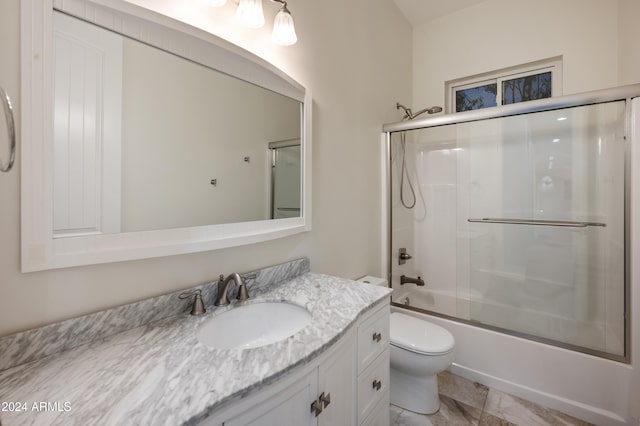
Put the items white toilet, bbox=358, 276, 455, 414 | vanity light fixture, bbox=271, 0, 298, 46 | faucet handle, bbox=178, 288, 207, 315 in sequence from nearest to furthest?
faucet handle, bbox=178, 288, 207, 315
vanity light fixture, bbox=271, 0, 298, 46
white toilet, bbox=358, 276, 455, 414

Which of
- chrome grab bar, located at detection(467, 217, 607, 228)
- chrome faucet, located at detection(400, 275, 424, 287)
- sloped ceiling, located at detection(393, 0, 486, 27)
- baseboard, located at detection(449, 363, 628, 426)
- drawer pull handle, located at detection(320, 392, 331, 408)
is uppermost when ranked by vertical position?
sloped ceiling, located at detection(393, 0, 486, 27)

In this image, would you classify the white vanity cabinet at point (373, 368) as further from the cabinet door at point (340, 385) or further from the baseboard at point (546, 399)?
the baseboard at point (546, 399)

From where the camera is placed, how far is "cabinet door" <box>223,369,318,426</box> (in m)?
0.63

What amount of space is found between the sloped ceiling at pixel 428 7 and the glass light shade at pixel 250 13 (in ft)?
6.11

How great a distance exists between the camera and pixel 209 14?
1056mm

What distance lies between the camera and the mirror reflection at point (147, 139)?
2.47 feet

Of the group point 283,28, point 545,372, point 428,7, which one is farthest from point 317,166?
point 428,7

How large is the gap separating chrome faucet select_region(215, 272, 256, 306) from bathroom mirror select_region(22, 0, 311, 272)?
0.14 m

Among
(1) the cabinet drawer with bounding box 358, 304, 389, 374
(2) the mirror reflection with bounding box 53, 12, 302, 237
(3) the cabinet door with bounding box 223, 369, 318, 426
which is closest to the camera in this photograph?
(3) the cabinet door with bounding box 223, 369, 318, 426

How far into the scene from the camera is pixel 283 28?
1.26 metres

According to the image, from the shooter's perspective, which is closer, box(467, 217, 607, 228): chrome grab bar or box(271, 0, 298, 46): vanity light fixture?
box(271, 0, 298, 46): vanity light fixture

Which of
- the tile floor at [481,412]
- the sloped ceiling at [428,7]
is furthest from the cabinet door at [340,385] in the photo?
the sloped ceiling at [428,7]

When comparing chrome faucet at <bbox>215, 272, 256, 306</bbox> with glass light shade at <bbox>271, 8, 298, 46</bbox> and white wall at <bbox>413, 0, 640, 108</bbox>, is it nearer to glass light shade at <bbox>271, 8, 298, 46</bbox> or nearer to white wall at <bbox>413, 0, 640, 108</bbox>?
glass light shade at <bbox>271, 8, 298, 46</bbox>

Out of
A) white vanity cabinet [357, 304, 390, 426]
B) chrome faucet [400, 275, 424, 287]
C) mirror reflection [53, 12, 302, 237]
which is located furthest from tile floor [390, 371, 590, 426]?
mirror reflection [53, 12, 302, 237]
